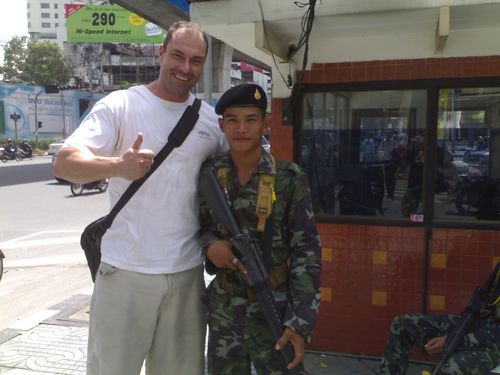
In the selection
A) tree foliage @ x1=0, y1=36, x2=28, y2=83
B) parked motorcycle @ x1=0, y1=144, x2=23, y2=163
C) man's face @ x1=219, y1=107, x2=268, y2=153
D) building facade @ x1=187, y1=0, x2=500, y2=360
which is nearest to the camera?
man's face @ x1=219, y1=107, x2=268, y2=153

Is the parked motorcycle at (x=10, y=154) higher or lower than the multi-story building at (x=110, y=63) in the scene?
lower

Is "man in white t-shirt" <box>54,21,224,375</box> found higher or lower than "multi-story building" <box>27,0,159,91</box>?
lower

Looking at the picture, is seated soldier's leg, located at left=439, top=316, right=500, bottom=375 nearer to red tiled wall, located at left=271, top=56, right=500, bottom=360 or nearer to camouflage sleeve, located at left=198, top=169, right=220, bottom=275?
red tiled wall, located at left=271, top=56, right=500, bottom=360

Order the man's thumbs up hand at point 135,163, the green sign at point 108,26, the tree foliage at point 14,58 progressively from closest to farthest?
the man's thumbs up hand at point 135,163 → the green sign at point 108,26 → the tree foliage at point 14,58

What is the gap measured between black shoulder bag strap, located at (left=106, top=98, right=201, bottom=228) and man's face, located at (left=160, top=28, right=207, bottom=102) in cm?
12

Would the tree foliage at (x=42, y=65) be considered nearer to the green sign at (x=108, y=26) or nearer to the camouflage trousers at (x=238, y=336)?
the green sign at (x=108, y=26)

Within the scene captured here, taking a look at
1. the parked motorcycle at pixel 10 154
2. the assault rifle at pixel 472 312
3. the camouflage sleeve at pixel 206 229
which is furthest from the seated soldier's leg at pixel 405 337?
the parked motorcycle at pixel 10 154

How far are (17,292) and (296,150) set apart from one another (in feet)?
11.7

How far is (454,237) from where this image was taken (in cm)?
347

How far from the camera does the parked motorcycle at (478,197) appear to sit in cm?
350

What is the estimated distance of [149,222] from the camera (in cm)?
209

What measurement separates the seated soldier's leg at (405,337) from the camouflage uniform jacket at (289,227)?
3.03ft

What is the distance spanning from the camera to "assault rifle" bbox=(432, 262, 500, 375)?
2.48 m

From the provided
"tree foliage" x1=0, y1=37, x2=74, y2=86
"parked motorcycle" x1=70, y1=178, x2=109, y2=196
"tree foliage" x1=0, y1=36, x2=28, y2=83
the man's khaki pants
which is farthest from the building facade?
"tree foliage" x1=0, y1=36, x2=28, y2=83
